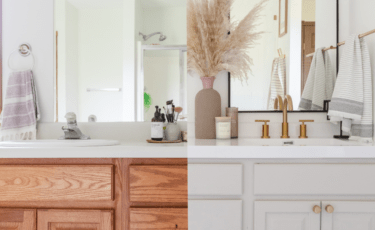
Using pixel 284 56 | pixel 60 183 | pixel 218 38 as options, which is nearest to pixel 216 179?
pixel 60 183

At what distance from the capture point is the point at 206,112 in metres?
1.38

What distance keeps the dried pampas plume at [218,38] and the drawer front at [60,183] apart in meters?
0.73

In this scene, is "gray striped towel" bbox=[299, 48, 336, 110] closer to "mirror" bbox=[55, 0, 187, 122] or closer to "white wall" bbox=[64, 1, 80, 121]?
"mirror" bbox=[55, 0, 187, 122]

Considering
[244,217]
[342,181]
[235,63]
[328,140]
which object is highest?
[235,63]

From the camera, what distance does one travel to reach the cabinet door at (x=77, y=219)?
3.51ft

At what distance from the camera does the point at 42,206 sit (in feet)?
3.54

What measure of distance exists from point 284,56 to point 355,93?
1.30 ft

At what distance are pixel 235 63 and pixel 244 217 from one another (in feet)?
2.61

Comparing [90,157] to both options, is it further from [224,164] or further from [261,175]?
[261,175]

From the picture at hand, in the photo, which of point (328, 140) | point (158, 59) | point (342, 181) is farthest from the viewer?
point (158, 59)

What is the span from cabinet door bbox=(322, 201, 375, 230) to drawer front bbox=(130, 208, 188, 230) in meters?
0.55

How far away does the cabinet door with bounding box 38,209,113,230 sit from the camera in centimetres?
107

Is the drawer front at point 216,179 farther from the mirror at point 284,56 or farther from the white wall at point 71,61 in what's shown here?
the white wall at point 71,61

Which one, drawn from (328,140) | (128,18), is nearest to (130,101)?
(128,18)
